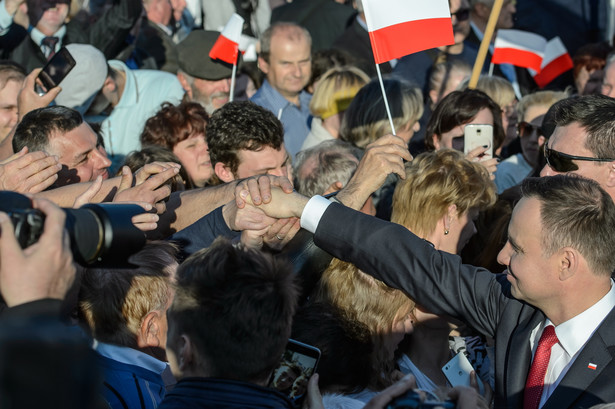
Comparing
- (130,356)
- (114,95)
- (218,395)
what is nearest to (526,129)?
(114,95)

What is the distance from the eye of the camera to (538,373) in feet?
9.61

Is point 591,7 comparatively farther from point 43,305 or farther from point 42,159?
point 43,305

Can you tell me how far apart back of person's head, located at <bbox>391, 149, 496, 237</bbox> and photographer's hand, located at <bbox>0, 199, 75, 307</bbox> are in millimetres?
2280

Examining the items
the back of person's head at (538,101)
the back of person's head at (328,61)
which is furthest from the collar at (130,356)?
the back of person's head at (328,61)

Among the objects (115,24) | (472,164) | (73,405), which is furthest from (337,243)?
(115,24)

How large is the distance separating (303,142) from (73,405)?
17.1 feet

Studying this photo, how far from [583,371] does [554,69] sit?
19.5 feet

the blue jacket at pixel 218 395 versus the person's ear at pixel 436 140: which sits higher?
the blue jacket at pixel 218 395

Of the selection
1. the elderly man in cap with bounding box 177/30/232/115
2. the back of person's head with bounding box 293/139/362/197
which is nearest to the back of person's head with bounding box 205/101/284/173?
the back of person's head with bounding box 293/139/362/197

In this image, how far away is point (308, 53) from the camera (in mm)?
6988

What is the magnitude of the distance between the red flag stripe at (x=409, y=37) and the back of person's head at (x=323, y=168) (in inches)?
23.9

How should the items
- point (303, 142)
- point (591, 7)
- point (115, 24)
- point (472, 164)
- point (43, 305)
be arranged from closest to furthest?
point (43, 305)
point (472, 164)
point (303, 142)
point (115, 24)
point (591, 7)

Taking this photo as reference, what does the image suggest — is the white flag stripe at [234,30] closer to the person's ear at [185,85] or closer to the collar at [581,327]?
the person's ear at [185,85]

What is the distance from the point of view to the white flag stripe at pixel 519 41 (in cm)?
751
